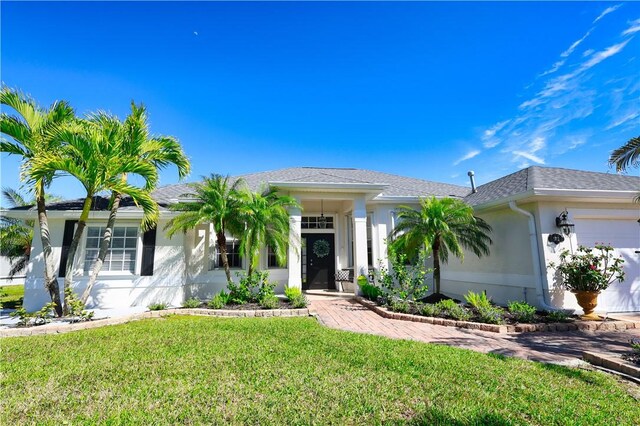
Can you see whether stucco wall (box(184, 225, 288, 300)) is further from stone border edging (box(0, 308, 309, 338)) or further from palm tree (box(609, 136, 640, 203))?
palm tree (box(609, 136, 640, 203))

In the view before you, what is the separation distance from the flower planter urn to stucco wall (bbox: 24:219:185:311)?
1178 centimetres

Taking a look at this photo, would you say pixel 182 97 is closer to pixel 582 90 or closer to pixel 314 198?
pixel 314 198

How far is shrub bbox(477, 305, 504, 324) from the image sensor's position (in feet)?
23.2

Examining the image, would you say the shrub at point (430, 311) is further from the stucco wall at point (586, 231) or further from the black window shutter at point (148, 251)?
the black window shutter at point (148, 251)

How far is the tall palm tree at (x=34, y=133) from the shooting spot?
726cm

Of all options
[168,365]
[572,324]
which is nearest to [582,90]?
[572,324]

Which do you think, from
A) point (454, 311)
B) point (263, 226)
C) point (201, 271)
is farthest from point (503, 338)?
point (201, 271)

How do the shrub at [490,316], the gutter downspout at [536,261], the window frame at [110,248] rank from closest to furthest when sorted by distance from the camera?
the shrub at [490,316]
the gutter downspout at [536,261]
the window frame at [110,248]

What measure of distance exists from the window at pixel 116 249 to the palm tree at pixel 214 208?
5.16 feet

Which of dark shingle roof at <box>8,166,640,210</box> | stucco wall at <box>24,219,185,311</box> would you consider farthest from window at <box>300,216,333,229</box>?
stucco wall at <box>24,219,185,311</box>

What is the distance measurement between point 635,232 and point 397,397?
34.2 ft

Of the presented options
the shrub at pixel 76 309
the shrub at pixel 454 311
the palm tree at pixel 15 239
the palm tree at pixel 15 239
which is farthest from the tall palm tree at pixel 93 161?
the palm tree at pixel 15 239

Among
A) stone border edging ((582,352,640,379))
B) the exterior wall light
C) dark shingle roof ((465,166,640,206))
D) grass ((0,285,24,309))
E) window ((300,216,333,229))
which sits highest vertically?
dark shingle roof ((465,166,640,206))

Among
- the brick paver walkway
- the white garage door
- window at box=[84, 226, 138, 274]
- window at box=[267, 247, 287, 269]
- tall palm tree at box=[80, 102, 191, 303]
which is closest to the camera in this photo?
the brick paver walkway
